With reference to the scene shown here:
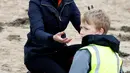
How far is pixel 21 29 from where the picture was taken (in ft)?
31.0

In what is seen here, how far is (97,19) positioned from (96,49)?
0.26 metres

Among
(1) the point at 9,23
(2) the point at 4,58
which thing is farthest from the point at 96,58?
(1) the point at 9,23

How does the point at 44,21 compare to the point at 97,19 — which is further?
the point at 44,21

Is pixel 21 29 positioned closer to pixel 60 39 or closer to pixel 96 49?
pixel 60 39

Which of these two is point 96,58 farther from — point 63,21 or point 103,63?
point 63,21

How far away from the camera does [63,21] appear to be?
441 centimetres

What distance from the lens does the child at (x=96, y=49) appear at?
3.29 m

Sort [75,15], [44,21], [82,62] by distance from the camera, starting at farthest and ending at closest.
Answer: [75,15], [44,21], [82,62]

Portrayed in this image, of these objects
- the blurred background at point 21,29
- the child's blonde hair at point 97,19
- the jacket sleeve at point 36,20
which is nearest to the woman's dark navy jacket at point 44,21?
the jacket sleeve at point 36,20

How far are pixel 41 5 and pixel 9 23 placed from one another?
5.90 meters

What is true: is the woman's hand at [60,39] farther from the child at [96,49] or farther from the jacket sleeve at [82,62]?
the jacket sleeve at [82,62]

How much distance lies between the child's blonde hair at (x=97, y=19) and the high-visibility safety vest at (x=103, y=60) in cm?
18

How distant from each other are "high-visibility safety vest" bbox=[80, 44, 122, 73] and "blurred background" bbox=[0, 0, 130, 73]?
128 cm

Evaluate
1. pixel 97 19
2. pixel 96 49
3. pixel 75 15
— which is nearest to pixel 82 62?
pixel 96 49
